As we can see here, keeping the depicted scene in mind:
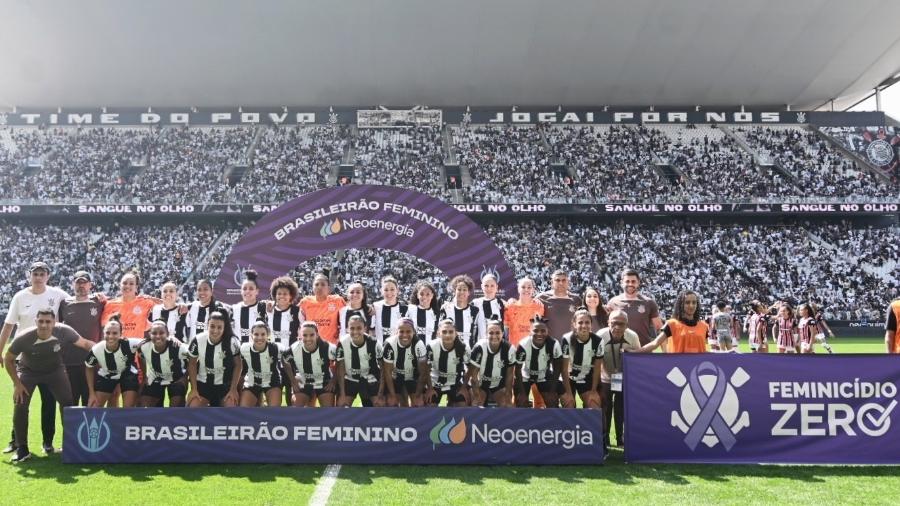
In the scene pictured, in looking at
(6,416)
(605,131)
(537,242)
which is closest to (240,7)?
(537,242)

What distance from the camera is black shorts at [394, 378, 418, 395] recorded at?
6.89m

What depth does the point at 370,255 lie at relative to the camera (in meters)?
29.3

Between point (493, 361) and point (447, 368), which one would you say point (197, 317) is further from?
point (493, 361)

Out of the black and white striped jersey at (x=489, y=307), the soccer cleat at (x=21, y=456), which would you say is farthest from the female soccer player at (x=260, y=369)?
the black and white striped jersey at (x=489, y=307)

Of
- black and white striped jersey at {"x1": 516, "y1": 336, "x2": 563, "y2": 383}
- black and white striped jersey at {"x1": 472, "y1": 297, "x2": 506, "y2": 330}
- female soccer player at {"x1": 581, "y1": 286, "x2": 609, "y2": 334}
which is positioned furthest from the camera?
black and white striped jersey at {"x1": 472, "y1": 297, "x2": 506, "y2": 330}

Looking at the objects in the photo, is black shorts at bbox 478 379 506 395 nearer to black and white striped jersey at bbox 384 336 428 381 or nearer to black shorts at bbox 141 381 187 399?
black and white striped jersey at bbox 384 336 428 381

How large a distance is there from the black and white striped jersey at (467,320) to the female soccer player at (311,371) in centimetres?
156

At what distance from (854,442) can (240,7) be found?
31.6m

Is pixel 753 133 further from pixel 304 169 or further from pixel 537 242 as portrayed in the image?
pixel 304 169

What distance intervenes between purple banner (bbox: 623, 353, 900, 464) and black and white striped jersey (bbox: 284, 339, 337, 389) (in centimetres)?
305

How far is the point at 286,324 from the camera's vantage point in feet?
25.8

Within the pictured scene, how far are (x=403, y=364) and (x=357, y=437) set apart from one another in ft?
3.25

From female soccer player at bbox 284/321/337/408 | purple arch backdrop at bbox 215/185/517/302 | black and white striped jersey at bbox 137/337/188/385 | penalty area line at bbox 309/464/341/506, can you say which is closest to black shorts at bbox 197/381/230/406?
black and white striped jersey at bbox 137/337/188/385

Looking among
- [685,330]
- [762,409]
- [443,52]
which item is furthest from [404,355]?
[443,52]
